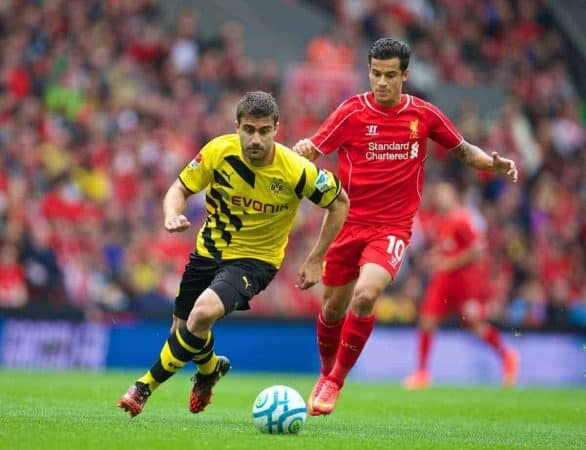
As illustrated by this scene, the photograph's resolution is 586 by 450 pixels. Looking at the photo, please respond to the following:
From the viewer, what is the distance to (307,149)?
10.1m

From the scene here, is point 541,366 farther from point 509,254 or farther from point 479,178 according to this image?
point 479,178

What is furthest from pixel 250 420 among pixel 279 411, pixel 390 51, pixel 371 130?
pixel 390 51

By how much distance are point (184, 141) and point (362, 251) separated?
413 inches

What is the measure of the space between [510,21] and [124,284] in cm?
1240

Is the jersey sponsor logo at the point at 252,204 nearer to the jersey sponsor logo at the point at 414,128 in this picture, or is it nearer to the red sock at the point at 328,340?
the jersey sponsor logo at the point at 414,128

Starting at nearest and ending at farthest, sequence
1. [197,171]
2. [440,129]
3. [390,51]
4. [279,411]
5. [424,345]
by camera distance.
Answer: [279,411]
[197,171]
[390,51]
[440,129]
[424,345]

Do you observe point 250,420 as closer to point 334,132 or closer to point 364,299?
point 364,299

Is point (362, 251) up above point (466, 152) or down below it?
below

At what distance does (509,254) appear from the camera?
21781 mm

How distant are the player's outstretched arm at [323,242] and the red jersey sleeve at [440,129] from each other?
4.49ft

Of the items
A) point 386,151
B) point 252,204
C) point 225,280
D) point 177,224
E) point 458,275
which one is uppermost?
point 386,151

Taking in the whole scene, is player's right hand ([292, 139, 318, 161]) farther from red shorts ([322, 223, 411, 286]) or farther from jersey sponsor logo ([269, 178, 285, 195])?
jersey sponsor logo ([269, 178, 285, 195])

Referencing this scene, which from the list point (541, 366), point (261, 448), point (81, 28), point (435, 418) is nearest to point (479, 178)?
point (541, 366)

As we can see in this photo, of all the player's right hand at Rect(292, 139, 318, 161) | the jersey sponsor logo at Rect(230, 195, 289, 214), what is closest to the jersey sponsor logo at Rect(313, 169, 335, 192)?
the jersey sponsor logo at Rect(230, 195, 289, 214)
